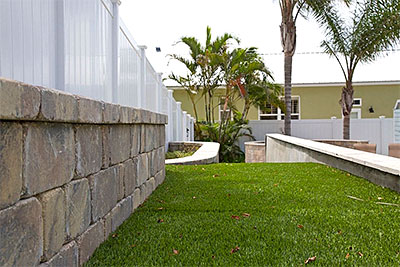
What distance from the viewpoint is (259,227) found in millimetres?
3350

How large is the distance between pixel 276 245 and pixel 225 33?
17348 millimetres

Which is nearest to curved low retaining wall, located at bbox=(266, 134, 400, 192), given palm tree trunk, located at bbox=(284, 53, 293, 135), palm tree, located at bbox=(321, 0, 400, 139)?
palm tree trunk, located at bbox=(284, 53, 293, 135)

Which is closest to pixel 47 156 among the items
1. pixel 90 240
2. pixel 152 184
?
pixel 90 240

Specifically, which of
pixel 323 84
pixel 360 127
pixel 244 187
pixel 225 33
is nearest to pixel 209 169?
A: pixel 244 187

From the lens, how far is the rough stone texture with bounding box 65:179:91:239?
2.36 metres

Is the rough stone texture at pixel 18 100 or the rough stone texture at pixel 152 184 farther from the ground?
the rough stone texture at pixel 18 100

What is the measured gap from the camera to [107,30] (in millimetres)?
4574

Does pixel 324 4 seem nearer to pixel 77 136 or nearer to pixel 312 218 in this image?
pixel 312 218

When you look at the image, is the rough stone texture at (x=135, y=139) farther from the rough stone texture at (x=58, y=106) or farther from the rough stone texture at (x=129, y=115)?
the rough stone texture at (x=58, y=106)

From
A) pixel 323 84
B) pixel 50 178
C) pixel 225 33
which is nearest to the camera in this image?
pixel 50 178

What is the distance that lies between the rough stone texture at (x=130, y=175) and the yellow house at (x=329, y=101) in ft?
60.5

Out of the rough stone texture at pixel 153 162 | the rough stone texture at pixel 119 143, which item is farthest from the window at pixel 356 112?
the rough stone texture at pixel 119 143

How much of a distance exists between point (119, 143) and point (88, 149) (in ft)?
2.63

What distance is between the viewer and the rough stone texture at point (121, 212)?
328cm
